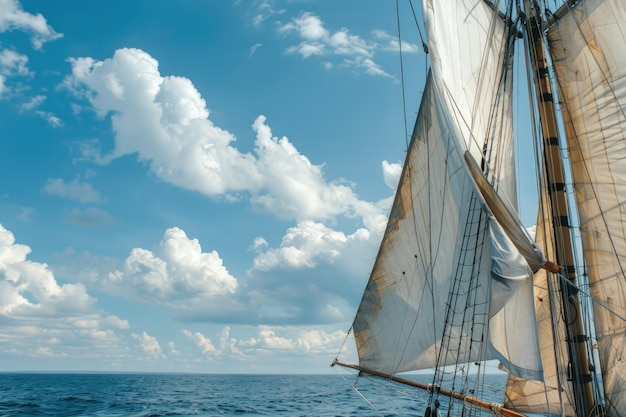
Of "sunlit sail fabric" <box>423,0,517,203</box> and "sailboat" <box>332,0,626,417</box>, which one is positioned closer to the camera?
"sailboat" <box>332,0,626,417</box>

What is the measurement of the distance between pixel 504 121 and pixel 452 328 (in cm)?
735

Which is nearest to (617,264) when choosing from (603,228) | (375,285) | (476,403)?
(603,228)

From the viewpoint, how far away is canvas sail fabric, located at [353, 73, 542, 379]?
13.8 metres

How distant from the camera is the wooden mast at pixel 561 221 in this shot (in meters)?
16.2

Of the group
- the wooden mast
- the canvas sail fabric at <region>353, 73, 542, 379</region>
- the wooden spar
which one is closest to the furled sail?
Result: the canvas sail fabric at <region>353, 73, 542, 379</region>

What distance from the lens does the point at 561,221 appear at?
17.2 meters

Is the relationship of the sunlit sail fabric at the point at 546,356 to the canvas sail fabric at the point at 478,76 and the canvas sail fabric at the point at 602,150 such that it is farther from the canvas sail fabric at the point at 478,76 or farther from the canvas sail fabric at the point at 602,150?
the canvas sail fabric at the point at 478,76

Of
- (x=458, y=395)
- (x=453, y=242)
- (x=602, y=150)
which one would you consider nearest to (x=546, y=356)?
(x=458, y=395)

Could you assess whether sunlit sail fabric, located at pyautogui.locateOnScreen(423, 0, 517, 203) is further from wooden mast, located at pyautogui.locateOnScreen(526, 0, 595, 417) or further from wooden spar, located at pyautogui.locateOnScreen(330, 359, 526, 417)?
wooden spar, located at pyautogui.locateOnScreen(330, 359, 526, 417)

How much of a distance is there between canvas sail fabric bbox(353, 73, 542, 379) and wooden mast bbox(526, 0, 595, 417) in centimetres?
271

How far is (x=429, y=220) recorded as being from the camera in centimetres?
1850

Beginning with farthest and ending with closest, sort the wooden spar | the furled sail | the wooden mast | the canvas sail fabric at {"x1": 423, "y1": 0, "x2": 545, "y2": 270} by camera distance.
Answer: the wooden spar
the canvas sail fabric at {"x1": 423, "y1": 0, "x2": 545, "y2": 270}
the wooden mast
the furled sail

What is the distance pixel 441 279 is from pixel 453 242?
127 centimetres

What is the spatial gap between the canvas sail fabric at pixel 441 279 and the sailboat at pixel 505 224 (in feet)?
0.14
